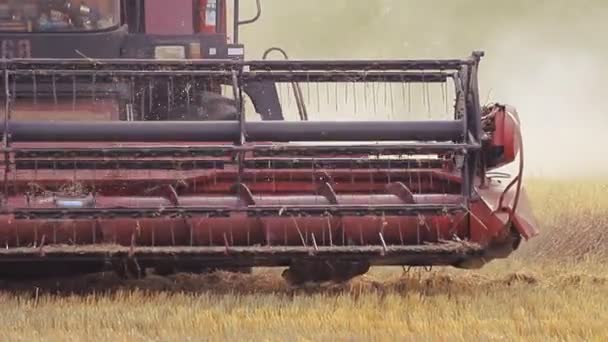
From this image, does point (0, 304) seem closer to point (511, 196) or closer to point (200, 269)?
point (200, 269)

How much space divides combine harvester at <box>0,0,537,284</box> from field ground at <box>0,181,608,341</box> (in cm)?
16

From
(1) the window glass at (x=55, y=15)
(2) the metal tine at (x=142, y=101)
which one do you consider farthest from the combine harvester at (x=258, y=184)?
(1) the window glass at (x=55, y=15)

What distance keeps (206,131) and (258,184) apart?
0.42 metres

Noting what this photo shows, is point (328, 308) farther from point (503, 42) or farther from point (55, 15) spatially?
point (503, 42)

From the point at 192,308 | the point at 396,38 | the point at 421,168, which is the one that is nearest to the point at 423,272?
the point at 421,168

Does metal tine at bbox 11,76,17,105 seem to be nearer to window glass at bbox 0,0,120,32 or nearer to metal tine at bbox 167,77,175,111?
window glass at bbox 0,0,120,32

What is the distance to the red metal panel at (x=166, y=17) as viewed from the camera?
718 cm

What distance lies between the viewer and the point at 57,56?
6.99 m

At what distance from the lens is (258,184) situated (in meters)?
5.88

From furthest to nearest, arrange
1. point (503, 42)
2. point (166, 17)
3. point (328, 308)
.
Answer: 1. point (503, 42)
2. point (166, 17)
3. point (328, 308)

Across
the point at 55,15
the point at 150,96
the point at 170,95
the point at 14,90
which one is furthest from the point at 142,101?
the point at 55,15

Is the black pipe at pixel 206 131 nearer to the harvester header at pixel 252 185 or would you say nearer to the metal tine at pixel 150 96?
the harvester header at pixel 252 185

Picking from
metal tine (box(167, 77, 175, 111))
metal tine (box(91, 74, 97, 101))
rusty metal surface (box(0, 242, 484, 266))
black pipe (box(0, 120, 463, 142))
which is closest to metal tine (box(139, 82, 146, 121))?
metal tine (box(167, 77, 175, 111))

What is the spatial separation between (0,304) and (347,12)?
92.8 feet
